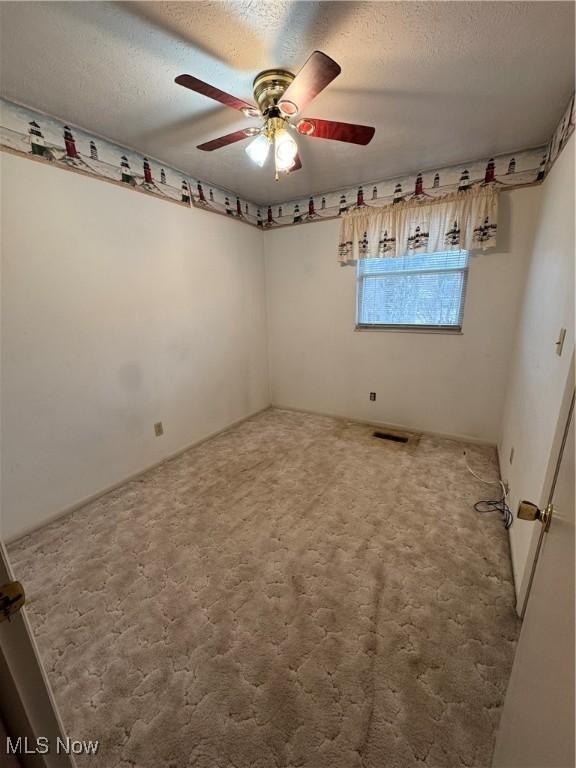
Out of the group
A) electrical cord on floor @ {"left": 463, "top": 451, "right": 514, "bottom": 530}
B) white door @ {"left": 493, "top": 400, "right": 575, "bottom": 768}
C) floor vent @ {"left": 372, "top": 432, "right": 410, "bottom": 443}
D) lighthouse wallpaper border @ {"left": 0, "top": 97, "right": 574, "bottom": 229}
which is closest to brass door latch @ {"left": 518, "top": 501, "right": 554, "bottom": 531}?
white door @ {"left": 493, "top": 400, "right": 575, "bottom": 768}

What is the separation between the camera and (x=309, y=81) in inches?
49.0

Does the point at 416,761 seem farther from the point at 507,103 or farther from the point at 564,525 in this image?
the point at 507,103

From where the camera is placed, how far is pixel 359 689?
113 centimetres

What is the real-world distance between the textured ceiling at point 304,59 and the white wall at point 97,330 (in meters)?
0.56

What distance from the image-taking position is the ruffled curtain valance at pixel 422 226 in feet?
8.21

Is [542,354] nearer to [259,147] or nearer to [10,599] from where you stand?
[259,147]

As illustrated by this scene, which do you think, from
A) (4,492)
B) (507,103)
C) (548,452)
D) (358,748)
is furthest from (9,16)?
(358,748)

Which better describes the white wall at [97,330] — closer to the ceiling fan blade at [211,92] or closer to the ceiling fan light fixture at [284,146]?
the ceiling fan blade at [211,92]

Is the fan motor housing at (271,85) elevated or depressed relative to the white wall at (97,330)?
elevated

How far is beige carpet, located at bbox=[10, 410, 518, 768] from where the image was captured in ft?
3.37

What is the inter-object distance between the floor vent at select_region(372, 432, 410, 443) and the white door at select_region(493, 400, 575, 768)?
2340 mm

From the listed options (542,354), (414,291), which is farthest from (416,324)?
(542,354)

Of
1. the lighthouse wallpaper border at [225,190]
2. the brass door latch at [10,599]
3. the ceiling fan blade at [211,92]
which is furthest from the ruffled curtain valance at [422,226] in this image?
the brass door latch at [10,599]

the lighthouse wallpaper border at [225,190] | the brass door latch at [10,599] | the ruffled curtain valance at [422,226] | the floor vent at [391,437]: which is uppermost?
the lighthouse wallpaper border at [225,190]
